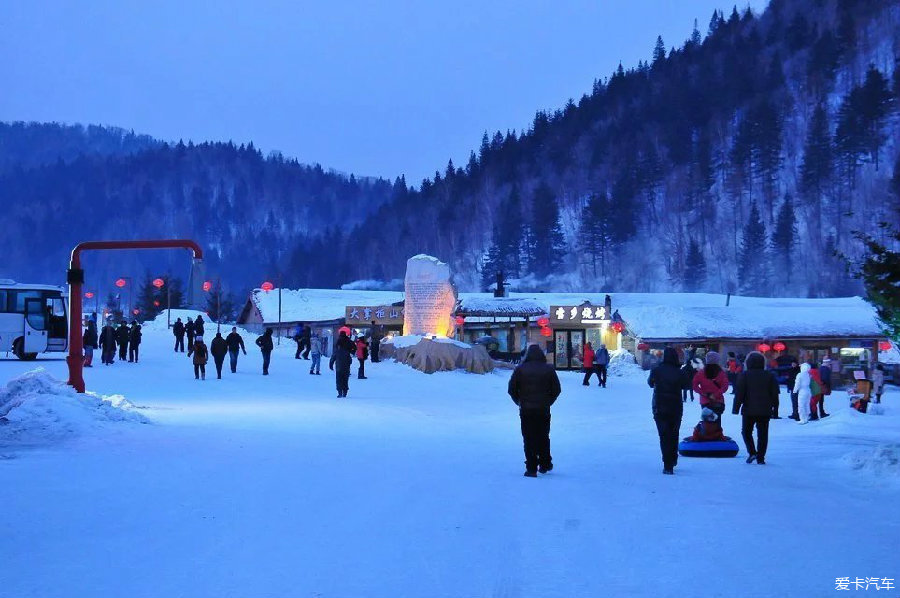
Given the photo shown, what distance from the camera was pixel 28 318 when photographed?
3041 cm

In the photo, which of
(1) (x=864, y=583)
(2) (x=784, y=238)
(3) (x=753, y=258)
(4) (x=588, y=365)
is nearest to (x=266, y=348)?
(4) (x=588, y=365)

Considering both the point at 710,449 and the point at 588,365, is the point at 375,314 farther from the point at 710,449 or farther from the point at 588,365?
the point at 710,449

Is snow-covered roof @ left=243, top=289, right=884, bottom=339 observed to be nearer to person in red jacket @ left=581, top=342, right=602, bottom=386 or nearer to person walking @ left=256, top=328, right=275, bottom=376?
person in red jacket @ left=581, top=342, right=602, bottom=386

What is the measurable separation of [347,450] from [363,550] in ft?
18.8

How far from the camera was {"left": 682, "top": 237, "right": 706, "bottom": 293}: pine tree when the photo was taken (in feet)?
294

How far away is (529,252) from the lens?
102125mm

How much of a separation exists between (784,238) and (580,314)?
5067cm

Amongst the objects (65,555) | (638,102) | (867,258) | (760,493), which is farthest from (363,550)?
(638,102)

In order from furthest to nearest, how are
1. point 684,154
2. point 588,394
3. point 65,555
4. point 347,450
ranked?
point 684,154, point 588,394, point 347,450, point 65,555

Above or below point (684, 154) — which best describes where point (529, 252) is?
below

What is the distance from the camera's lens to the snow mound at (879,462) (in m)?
10.2

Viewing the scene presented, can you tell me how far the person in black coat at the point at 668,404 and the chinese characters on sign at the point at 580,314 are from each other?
34.4m

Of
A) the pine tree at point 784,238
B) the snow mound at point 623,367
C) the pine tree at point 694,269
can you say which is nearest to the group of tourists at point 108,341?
the snow mound at point 623,367

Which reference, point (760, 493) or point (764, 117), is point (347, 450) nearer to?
point (760, 493)
